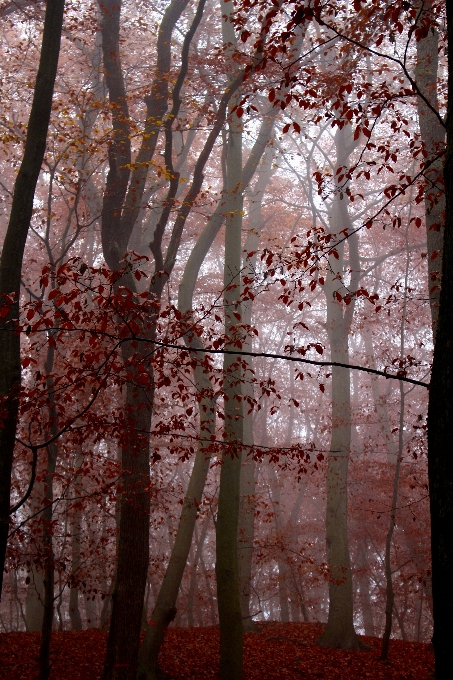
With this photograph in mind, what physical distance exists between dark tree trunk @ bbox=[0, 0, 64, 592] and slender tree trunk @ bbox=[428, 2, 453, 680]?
308 cm

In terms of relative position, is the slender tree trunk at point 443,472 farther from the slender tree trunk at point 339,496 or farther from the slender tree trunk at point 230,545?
the slender tree trunk at point 339,496

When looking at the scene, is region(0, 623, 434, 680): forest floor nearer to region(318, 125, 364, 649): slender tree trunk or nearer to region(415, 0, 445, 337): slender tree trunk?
region(318, 125, 364, 649): slender tree trunk

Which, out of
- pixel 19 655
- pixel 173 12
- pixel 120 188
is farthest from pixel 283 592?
pixel 173 12

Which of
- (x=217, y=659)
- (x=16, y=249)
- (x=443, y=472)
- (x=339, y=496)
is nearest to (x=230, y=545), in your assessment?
(x=217, y=659)

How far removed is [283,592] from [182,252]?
1341cm

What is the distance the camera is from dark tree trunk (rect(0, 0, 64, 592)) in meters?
4.75

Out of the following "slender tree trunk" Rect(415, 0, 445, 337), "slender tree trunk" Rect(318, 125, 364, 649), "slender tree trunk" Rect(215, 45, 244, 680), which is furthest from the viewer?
"slender tree trunk" Rect(318, 125, 364, 649)

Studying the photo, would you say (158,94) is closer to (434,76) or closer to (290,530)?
(434,76)

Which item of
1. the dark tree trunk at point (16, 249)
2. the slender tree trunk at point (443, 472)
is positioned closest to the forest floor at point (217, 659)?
the dark tree trunk at point (16, 249)

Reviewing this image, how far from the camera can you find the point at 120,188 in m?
7.49

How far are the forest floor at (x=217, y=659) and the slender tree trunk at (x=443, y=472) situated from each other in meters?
7.13

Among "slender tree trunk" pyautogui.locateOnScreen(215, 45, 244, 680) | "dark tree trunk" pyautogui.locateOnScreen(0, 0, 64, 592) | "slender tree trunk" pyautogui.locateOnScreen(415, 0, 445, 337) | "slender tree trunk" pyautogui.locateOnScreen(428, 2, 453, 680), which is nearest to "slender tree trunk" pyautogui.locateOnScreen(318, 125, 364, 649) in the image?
"slender tree trunk" pyautogui.locateOnScreen(215, 45, 244, 680)

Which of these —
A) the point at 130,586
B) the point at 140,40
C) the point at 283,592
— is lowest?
the point at 283,592

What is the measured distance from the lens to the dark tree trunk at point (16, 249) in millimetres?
4747
